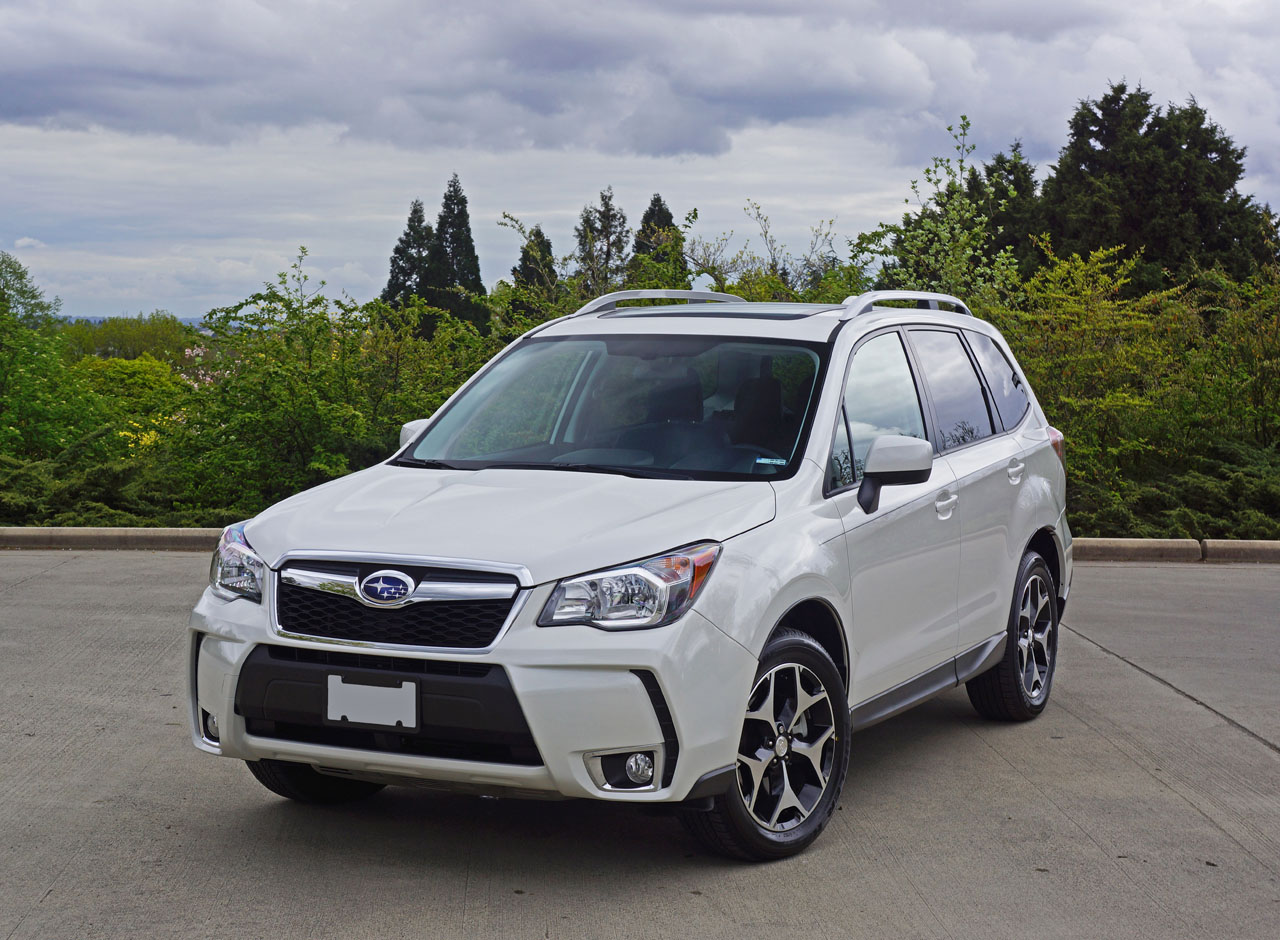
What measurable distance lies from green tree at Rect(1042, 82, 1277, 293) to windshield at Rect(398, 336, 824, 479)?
4398 cm

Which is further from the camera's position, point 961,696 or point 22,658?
point 22,658

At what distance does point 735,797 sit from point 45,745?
3.24 meters

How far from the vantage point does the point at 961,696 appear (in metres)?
7.14

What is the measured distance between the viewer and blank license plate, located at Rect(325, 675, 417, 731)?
13.2 feet

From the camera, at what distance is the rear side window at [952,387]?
601 centimetres

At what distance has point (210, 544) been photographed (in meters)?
11.9

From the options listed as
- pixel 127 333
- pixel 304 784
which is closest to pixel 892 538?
pixel 304 784

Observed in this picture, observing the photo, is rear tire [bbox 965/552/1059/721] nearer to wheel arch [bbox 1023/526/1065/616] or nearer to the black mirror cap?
wheel arch [bbox 1023/526/1065/616]

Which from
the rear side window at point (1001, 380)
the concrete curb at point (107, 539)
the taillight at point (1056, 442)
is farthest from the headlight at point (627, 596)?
the concrete curb at point (107, 539)

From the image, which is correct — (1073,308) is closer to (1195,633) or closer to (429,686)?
(1195,633)

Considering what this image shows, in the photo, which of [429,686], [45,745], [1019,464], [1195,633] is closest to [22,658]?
[45,745]

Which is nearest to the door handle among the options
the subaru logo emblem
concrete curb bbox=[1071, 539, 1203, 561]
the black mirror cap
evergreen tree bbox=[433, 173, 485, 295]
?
the black mirror cap

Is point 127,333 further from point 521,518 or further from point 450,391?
point 521,518

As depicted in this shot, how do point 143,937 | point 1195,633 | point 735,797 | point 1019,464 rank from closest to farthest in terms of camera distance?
point 143,937 < point 735,797 < point 1019,464 < point 1195,633
